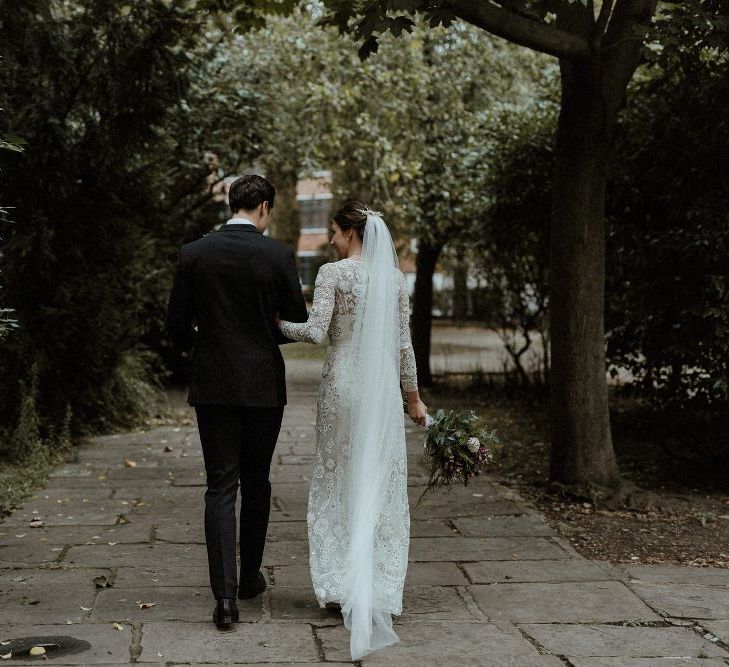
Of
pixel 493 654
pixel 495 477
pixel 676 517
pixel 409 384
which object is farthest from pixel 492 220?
pixel 493 654

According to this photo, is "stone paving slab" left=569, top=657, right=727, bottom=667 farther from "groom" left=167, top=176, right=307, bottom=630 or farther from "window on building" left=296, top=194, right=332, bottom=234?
"window on building" left=296, top=194, right=332, bottom=234

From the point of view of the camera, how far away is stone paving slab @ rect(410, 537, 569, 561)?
Answer: 6.19m

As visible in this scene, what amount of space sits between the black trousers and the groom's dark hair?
991mm

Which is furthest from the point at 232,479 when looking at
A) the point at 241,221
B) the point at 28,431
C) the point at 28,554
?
the point at 28,431

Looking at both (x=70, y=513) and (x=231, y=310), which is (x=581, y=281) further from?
(x=70, y=513)

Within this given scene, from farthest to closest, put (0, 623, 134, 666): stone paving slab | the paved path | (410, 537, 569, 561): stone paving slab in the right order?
1. (410, 537, 569, 561): stone paving slab
2. the paved path
3. (0, 623, 134, 666): stone paving slab

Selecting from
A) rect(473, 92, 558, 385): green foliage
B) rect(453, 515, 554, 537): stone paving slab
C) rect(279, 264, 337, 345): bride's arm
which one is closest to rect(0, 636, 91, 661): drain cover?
rect(279, 264, 337, 345): bride's arm

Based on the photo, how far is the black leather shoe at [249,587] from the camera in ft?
17.0

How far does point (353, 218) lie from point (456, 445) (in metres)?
1.26

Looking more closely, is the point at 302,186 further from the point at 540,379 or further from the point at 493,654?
the point at 493,654

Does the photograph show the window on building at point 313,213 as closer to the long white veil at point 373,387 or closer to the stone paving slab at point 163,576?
the stone paving slab at point 163,576

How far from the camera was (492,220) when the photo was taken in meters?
12.6

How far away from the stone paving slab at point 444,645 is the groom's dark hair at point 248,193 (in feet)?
6.81

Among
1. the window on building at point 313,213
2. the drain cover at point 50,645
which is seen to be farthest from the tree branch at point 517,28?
the window on building at point 313,213
